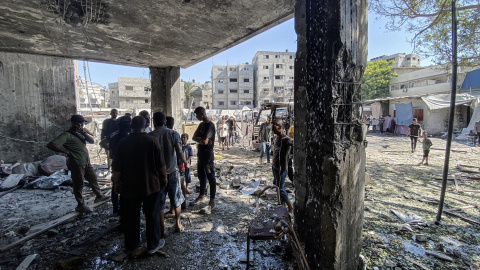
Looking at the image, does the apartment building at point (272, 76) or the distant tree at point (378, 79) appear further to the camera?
the apartment building at point (272, 76)

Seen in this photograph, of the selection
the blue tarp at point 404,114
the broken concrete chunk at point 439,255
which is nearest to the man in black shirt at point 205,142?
the broken concrete chunk at point 439,255

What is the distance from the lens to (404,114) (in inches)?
746

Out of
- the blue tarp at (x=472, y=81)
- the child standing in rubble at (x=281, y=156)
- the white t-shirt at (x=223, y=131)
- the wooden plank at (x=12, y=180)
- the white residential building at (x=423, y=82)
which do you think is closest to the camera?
the child standing in rubble at (x=281, y=156)

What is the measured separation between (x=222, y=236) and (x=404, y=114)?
2177 centimetres

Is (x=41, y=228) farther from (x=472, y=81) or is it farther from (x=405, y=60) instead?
(x=405, y=60)

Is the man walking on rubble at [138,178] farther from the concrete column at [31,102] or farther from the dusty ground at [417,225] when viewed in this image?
the concrete column at [31,102]

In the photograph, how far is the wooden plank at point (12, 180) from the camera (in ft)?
16.9

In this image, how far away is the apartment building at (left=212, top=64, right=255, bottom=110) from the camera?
45062 millimetres

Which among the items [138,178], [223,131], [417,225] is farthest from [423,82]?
[138,178]

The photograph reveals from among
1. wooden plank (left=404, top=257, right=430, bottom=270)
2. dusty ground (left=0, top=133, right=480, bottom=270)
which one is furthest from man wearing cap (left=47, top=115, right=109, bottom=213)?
wooden plank (left=404, top=257, right=430, bottom=270)

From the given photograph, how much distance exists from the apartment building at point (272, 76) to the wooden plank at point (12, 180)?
3949 centimetres

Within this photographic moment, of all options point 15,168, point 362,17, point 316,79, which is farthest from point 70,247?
point 15,168

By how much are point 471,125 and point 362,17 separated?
19789 millimetres

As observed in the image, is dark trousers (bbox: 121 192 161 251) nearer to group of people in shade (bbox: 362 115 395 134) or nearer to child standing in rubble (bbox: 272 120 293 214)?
child standing in rubble (bbox: 272 120 293 214)
